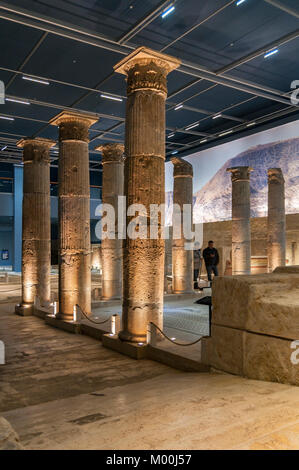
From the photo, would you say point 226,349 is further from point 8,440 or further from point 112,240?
point 112,240

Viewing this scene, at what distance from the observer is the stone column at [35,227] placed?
12562mm

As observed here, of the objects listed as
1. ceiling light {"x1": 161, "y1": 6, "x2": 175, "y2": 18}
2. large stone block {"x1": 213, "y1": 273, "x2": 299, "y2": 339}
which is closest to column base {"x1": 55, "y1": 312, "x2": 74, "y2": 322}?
large stone block {"x1": 213, "y1": 273, "x2": 299, "y2": 339}

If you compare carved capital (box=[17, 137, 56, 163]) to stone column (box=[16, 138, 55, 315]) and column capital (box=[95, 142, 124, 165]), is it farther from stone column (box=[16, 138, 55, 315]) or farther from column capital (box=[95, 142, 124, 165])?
column capital (box=[95, 142, 124, 165])

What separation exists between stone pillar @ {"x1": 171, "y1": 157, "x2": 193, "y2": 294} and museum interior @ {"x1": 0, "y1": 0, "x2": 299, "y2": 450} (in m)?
0.05

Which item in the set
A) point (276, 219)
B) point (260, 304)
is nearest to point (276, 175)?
point (276, 219)

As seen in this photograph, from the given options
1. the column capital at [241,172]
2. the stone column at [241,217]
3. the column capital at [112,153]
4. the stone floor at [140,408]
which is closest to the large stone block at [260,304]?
the stone floor at [140,408]

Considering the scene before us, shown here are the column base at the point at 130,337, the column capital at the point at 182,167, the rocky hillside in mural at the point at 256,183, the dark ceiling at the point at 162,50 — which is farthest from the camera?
the rocky hillside in mural at the point at 256,183

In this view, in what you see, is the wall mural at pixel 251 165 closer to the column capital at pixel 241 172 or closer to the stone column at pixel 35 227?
the column capital at pixel 241 172

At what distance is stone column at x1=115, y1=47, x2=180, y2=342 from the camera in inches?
288

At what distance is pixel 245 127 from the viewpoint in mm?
19672

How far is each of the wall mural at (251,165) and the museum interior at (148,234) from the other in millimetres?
106

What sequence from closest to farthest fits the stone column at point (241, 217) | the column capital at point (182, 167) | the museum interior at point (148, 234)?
the museum interior at point (148, 234) < the column capital at point (182, 167) < the stone column at point (241, 217)
